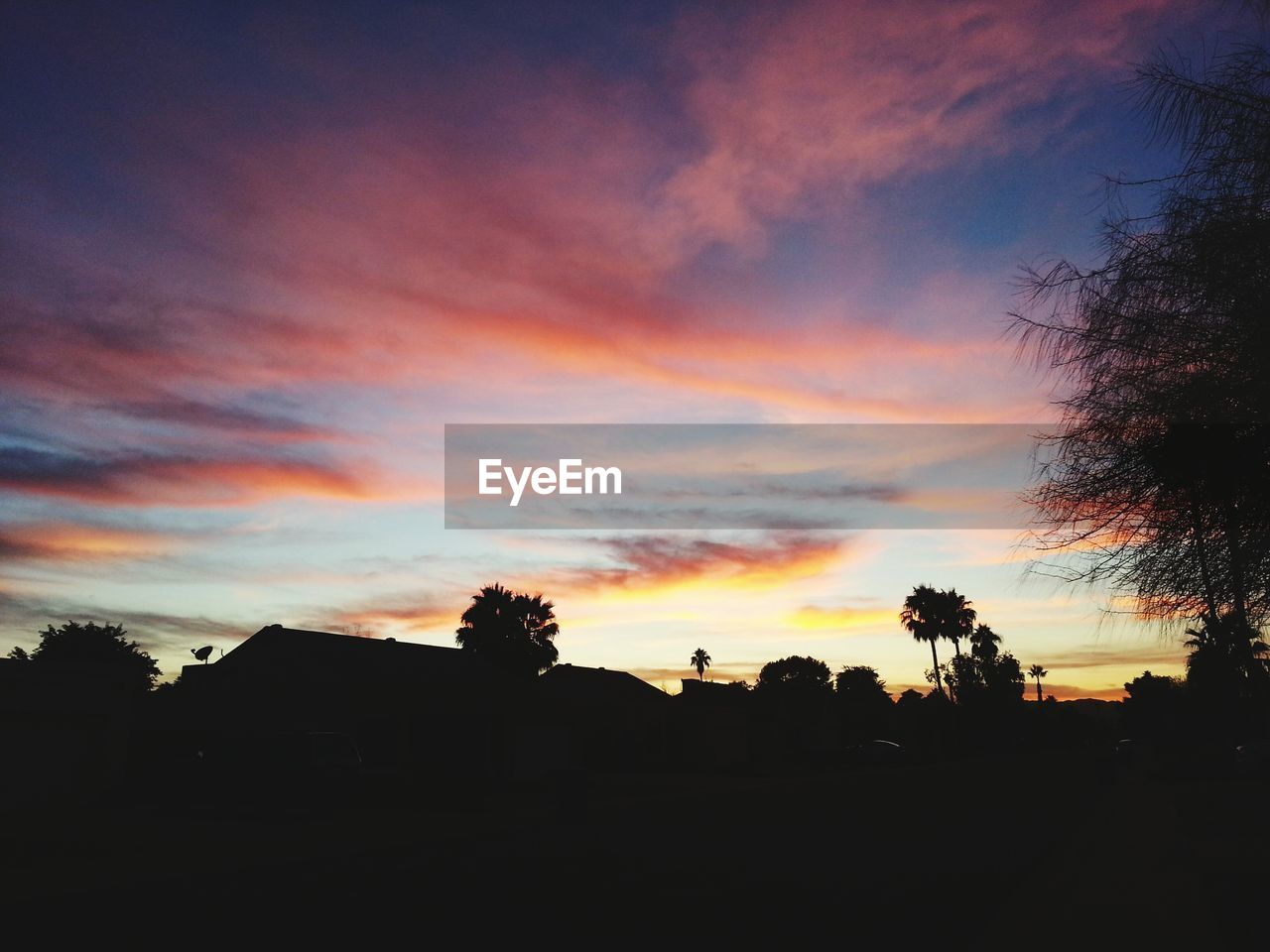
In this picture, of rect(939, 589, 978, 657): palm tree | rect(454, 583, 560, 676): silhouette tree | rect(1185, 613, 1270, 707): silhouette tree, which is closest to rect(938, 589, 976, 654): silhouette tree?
rect(939, 589, 978, 657): palm tree

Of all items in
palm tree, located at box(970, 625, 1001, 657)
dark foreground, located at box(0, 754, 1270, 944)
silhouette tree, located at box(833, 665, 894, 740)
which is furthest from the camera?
palm tree, located at box(970, 625, 1001, 657)

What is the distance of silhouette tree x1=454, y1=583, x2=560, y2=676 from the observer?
54.7 metres

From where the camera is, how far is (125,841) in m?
17.9

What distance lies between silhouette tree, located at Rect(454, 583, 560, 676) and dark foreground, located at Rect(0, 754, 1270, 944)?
26080 mm

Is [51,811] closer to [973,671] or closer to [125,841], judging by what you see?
[125,841]

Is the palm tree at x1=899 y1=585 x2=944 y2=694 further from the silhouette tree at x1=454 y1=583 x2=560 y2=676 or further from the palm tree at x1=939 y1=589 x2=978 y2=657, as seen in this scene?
the silhouette tree at x1=454 y1=583 x2=560 y2=676

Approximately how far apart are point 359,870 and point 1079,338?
11852mm

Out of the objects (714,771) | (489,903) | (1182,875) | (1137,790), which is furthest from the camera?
(714,771)

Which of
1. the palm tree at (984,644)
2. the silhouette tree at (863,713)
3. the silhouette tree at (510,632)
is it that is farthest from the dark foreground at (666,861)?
the palm tree at (984,644)

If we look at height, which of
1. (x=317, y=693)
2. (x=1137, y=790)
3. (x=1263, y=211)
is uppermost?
(x=1263, y=211)

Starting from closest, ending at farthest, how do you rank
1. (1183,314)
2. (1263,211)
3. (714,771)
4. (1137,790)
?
1. (1263,211)
2. (1183,314)
3. (1137,790)
4. (714,771)

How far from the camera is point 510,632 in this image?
55.2 metres

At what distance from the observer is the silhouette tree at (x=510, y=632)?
180ft

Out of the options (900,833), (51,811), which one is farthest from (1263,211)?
(51,811)
